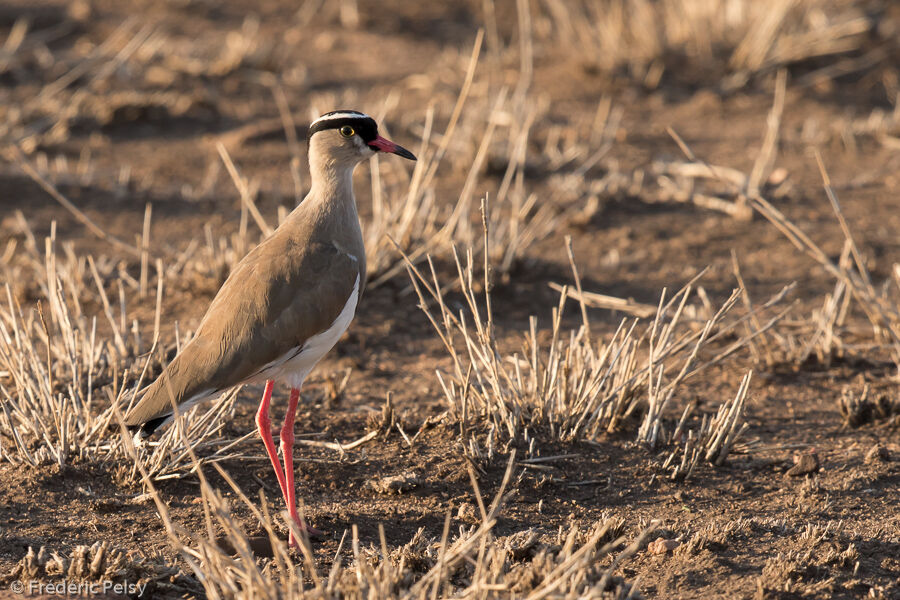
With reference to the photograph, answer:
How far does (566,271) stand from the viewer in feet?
22.7

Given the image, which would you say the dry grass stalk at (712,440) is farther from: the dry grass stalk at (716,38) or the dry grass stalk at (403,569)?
the dry grass stalk at (716,38)

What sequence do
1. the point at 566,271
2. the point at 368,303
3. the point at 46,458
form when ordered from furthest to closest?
the point at 566,271, the point at 368,303, the point at 46,458

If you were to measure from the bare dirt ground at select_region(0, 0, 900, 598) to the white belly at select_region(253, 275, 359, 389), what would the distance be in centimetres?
52

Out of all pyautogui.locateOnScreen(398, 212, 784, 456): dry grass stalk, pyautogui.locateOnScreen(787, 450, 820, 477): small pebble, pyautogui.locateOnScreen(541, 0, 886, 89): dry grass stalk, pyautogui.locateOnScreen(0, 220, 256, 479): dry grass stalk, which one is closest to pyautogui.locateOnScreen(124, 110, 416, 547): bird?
pyautogui.locateOnScreen(0, 220, 256, 479): dry grass stalk

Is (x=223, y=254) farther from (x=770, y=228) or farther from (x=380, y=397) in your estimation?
(x=770, y=228)

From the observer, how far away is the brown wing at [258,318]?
4.03 meters

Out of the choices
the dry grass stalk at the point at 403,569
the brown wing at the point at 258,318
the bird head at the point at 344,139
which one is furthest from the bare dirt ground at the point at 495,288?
the bird head at the point at 344,139

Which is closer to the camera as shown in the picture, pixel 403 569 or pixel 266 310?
pixel 403 569

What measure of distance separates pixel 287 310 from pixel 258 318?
115 mm

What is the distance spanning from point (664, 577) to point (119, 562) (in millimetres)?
1872

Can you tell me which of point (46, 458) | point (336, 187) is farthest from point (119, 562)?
point (336, 187)

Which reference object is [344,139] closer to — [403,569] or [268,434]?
[268,434]

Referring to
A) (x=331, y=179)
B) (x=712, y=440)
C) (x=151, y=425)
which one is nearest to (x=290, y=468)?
(x=151, y=425)

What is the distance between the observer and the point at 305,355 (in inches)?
167
